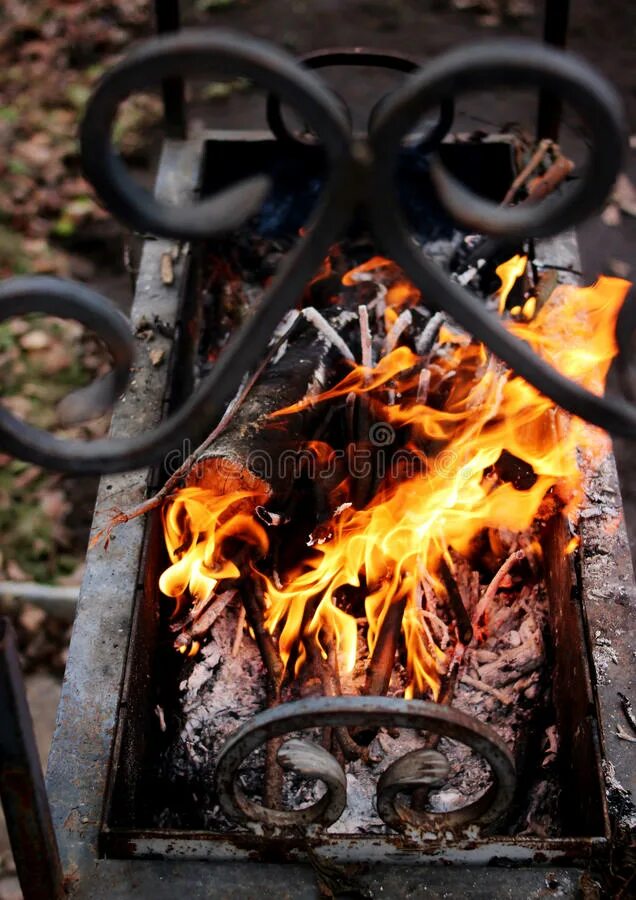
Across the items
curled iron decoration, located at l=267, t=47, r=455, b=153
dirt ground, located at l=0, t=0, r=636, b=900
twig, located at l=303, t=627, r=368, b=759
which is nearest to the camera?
twig, located at l=303, t=627, r=368, b=759

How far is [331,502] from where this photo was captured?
2.75 metres

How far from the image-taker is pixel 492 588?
2752mm

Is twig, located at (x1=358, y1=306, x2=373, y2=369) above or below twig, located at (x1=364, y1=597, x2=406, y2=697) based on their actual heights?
above

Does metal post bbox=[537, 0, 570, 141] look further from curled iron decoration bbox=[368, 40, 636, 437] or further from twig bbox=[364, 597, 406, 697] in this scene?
curled iron decoration bbox=[368, 40, 636, 437]

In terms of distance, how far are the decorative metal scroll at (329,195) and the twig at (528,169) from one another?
224 centimetres

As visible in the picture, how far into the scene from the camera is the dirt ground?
202 inches

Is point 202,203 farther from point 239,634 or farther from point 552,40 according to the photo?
point 552,40

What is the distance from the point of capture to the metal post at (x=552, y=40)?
361cm

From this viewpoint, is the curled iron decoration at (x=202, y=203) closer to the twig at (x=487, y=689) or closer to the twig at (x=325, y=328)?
the twig at (x=487, y=689)

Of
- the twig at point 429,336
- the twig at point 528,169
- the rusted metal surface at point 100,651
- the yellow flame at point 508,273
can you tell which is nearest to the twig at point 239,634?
the rusted metal surface at point 100,651

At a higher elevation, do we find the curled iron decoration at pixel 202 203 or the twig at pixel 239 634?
the curled iron decoration at pixel 202 203

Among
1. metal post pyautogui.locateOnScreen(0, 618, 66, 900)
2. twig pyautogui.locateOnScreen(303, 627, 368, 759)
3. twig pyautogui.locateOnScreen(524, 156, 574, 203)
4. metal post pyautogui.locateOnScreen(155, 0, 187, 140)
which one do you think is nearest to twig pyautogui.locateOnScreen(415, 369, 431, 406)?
twig pyautogui.locateOnScreen(303, 627, 368, 759)

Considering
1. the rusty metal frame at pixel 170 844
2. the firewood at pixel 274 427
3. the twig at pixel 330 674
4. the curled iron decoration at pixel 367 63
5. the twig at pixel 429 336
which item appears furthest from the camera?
the curled iron decoration at pixel 367 63

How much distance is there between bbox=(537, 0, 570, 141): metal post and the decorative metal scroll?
8.44ft
